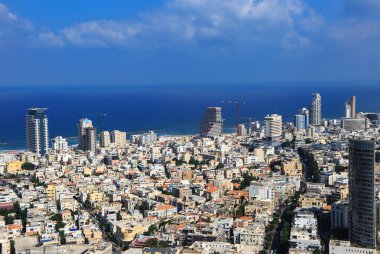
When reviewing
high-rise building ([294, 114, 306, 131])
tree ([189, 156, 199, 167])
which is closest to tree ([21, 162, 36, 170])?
tree ([189, 156, 199, 167])

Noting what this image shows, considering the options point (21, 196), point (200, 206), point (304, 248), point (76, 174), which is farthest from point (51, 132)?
point (304, 248)

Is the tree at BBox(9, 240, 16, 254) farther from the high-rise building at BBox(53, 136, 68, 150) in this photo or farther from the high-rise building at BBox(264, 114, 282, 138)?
the high-rise building at BBox(264, 114, 282, 138)

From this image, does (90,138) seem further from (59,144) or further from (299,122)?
(299,122)

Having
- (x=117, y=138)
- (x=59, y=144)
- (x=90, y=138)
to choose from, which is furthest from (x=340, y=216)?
(x=117, y=138)

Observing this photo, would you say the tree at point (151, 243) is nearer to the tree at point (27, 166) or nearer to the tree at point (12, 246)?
the tree at point (12, 246)

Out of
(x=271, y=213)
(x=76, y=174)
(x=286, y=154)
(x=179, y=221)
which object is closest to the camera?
(x=179, y=221)

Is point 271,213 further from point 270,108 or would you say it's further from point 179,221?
point 270,108
